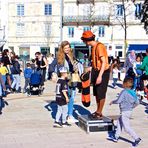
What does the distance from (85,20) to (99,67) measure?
55.3 m

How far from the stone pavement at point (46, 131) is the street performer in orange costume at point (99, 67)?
853 mm

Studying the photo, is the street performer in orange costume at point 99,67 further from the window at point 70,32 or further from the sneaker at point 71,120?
the window at point 70,32

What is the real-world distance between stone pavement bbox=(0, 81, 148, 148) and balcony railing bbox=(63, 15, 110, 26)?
51.0 m

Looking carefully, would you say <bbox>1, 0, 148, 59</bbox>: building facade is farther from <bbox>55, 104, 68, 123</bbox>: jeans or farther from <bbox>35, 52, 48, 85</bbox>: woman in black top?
<bbox>55, 104, 68, 123</bbox>: jeans

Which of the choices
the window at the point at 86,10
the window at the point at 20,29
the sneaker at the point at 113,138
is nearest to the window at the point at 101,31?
the window at the point at 86,10

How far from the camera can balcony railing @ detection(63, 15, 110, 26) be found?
63344 mm

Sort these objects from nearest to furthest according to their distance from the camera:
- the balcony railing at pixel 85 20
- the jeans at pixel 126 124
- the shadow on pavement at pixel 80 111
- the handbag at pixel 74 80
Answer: the jeans at pixel 126 124 → the handbag at pixel 74 80 → the shadow on pavement at pixel 80 111 → the balcony railing at pixel 85 20

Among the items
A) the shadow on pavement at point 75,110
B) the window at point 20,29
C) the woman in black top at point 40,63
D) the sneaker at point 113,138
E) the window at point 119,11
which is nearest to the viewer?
the sneaker at point 113,138

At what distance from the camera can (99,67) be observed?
356 inches

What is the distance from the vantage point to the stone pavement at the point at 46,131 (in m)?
8.05

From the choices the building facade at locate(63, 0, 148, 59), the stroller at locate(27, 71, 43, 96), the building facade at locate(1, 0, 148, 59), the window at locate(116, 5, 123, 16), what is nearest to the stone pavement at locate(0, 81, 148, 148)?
the stroller at locate(27, 71, 43, 96)

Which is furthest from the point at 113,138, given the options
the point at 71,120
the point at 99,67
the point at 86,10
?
the point at 86,10

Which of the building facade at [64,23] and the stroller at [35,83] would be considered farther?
the building facade at [64,23]

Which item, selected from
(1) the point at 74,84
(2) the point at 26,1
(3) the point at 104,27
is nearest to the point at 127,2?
Answer: (3) the point at 104,27
